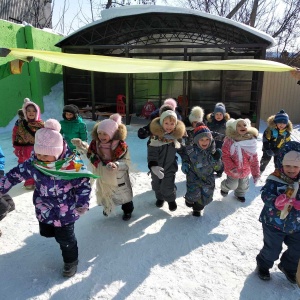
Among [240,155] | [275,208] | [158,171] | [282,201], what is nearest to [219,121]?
[240,155]

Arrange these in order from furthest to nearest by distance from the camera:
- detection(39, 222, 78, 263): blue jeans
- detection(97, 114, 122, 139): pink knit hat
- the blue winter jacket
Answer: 1. detection(97, 114, 122, 139): pink knit hat
2. detection(39, 222, 78, 263): blue jeans
3. the blue winter jacket

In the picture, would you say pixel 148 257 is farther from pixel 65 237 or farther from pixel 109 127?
pixel 109 127

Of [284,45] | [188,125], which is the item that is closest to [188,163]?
[188,125]

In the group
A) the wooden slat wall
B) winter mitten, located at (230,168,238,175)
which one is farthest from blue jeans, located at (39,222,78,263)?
the wooden slat wall

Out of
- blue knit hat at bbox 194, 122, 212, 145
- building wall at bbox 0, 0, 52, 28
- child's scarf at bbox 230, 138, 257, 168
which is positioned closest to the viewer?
blue knit hat at bbox 194, 122, 212, 145

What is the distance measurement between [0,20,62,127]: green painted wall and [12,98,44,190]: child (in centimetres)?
477

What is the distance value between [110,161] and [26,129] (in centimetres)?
161

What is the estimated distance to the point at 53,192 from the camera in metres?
2.41

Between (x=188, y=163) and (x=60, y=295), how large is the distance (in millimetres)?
1931

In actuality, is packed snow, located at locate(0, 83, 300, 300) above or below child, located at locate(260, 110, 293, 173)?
below

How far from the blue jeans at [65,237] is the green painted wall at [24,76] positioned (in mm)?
6783

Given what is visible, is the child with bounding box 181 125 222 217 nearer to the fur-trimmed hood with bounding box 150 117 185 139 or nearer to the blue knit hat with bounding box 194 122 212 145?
the blue knit hat with bounding box 194 122 212 145

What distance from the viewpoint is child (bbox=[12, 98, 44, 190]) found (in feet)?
13.2

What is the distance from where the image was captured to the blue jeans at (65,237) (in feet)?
8.18
